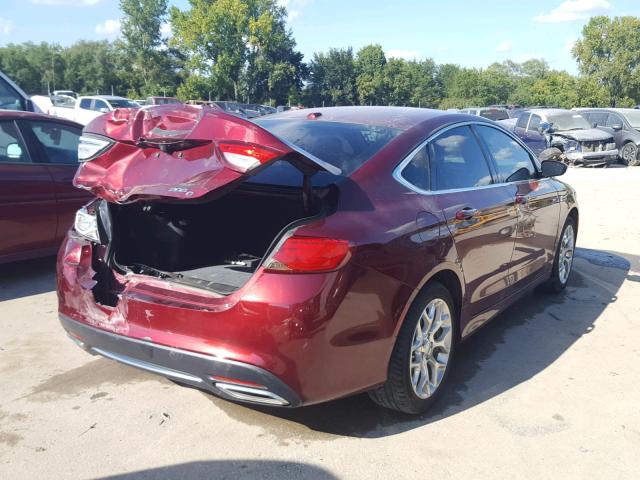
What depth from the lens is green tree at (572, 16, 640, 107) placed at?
5058 centimetres

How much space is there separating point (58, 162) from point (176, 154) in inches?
145

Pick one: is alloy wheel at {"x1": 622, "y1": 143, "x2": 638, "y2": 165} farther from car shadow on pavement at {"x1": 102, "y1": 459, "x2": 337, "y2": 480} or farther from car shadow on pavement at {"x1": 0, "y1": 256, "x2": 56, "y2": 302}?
car shadow on pavement at {"x1": 102, "y1": 459, "x2": 337, "y2": 480}

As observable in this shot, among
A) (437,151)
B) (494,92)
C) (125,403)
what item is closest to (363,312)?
(437,151)

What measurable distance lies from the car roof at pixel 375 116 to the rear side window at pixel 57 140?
2.77m

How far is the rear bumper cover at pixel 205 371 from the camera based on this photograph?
2543 mm

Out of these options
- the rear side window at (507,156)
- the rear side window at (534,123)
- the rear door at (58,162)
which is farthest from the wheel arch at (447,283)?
the rear side window at (534,123)

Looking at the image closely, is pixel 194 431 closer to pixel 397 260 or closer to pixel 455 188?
pixel 397 260

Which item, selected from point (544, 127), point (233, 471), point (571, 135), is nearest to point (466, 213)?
point (233, 471)

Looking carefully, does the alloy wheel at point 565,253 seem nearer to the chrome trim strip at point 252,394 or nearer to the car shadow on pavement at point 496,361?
the car shadow on pavement at point 496,361

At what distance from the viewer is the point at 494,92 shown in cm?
7888

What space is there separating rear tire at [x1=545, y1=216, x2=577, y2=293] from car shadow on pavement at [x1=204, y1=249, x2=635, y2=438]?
0.39 feet

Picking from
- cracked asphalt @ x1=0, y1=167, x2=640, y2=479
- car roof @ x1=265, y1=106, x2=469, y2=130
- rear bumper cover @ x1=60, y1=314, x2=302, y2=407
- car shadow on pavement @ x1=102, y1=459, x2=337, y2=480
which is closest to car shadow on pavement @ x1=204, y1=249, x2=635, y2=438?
cracked asphalt @ x1=0, y1=167, x2=640, y2=479

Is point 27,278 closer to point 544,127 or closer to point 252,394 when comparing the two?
point 252,394

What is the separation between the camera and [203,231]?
3.46 metres
